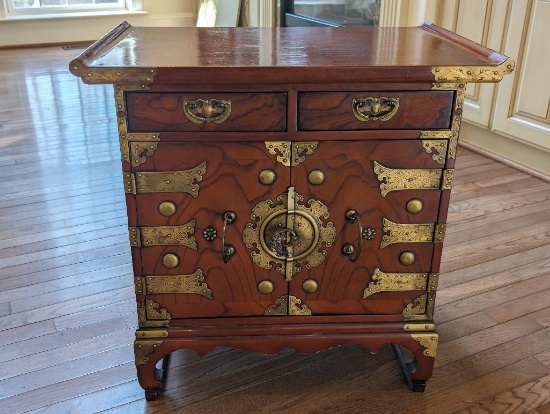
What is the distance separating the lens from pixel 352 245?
130 centimetres

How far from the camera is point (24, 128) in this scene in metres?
3.44

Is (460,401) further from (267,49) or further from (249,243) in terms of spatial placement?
(267,49)

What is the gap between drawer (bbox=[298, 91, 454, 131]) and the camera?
117 cm

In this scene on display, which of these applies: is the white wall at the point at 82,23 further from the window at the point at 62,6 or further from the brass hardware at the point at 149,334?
the brass hardware at the point at 149,334

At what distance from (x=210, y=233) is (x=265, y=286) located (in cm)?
18

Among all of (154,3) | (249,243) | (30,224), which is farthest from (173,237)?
(154,3)

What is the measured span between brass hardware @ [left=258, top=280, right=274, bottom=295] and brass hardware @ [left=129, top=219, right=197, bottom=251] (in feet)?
0.60

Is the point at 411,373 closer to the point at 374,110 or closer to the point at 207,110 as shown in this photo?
the point at 374,110

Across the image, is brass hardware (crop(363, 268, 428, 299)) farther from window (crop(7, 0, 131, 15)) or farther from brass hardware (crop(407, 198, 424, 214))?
window (crop(7, 0, 131, 15))

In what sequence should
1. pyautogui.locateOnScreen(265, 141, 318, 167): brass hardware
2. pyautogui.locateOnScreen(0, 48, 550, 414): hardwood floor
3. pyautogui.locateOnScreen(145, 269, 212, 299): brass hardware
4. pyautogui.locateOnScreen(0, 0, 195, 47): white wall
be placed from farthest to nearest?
1. pyautogui.locateOnScreen(0, 0, 195, 47): white wall
2. pyautogui.locateOnScreen(0, 48, 550, 414): hardwood floor
3. pyautogui.locateOnScreen(145, 269, 212, 299): brass hardware
4. pyautogui.locateOnScreen(265, 141, 318, 167): brass hardware

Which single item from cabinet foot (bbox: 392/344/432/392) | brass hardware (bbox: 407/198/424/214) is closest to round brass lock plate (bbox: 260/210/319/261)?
brass hardware (bbox: 407/198/424/214)

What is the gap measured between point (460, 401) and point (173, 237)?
788 mm

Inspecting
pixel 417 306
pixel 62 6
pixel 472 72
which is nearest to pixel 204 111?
pixel 472 72

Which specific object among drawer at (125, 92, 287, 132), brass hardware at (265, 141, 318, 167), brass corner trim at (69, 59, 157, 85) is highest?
brass corner trim at (69, 59, 157, 85)
